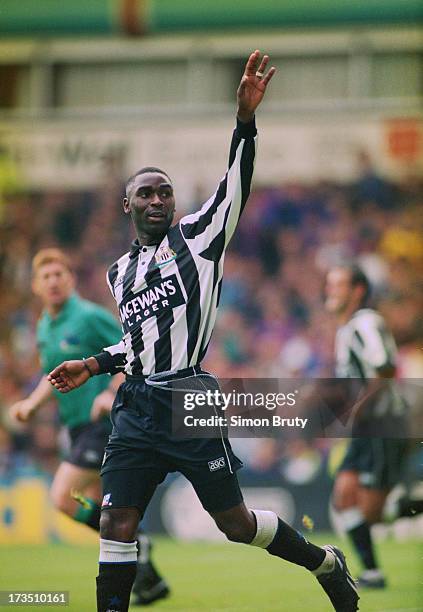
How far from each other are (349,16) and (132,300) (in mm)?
8590

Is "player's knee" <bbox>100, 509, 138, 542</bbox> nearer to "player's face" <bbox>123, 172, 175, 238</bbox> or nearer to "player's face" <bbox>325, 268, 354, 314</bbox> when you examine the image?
"player's face" <bbox>123, 172, 175, 238</bbox>

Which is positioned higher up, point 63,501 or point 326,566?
point 63,501

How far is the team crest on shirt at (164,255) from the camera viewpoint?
4793 millimetres

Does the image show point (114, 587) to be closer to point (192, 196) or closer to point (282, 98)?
point (192, 196)

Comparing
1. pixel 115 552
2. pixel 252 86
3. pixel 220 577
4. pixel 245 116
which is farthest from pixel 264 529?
pixel 220 577

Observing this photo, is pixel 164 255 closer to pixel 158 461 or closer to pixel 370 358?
pixel 158 461

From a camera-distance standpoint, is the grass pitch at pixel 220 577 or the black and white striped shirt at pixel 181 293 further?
the grass pitch at pixel 220 577

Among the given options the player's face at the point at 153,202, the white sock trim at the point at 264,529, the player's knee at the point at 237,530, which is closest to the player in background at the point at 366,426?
the white sock trim at the point at 264,529

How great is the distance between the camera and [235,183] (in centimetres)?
462

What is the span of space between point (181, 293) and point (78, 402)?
6.93ft

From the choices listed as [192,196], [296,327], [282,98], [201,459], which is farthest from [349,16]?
[201,459]

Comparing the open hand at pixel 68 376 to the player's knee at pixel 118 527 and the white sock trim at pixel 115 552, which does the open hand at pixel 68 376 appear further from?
the white sock trim at pixel 115 552

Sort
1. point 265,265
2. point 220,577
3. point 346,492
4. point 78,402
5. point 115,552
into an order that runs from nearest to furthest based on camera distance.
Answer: point 115,552, point 78,402, point 346,492, point 220,577, point 265,265

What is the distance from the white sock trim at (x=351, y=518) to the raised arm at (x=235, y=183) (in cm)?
285
